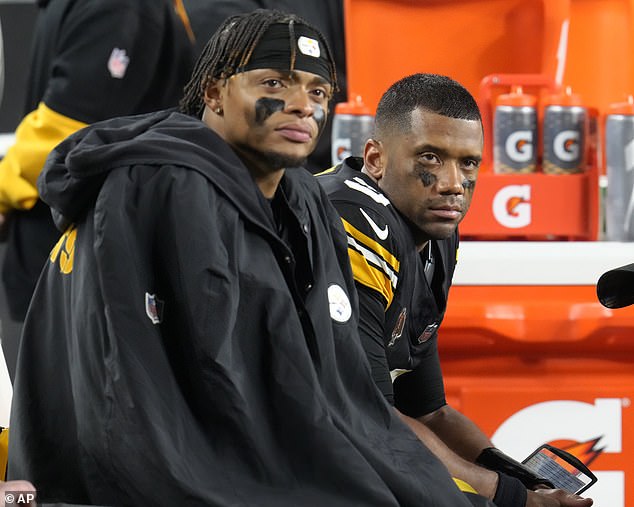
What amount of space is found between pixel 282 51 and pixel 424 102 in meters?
0.60

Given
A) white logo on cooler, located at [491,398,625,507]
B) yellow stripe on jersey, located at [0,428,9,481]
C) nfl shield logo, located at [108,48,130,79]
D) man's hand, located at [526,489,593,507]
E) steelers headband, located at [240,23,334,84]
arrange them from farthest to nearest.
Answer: nfl shield logo, located at [108,48,130,79], white logo on cooler, located at [491,398,625,507], man's hand, located at [526,489,593,507], yellow stripe on jersey, located at [0,428,9,481], steelers headband, located at [240,23,334,84]

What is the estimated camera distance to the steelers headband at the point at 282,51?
5.66 feet

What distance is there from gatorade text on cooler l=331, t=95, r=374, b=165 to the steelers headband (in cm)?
143

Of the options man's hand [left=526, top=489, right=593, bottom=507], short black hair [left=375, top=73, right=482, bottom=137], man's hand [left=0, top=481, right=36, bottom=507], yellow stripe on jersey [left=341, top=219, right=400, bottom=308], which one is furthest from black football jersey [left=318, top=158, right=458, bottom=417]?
man's hand [left=0, top=481, right=36, bottom=507]

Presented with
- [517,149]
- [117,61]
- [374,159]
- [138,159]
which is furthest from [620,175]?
[138,159]

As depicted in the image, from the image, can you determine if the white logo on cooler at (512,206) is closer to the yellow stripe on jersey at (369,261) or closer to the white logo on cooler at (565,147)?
the white logo on cooler at (565,147)

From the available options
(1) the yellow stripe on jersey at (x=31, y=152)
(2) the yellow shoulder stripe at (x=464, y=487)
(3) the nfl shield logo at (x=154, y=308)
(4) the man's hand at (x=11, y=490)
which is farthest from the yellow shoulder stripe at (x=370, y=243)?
(1) the yellow stripe on jersey at (x=31, y=152)

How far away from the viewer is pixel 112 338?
1540 millimetres

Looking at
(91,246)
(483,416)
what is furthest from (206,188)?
(483,416)

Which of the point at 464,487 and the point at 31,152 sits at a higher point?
the point at 31,152

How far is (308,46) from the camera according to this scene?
5.73ft

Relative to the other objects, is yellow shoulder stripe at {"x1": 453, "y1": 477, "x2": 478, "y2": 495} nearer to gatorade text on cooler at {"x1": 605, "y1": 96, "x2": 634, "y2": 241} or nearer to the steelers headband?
the steelers headband

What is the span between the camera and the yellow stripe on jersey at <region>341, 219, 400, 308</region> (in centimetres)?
210

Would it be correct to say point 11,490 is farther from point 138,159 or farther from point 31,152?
point 31,152
